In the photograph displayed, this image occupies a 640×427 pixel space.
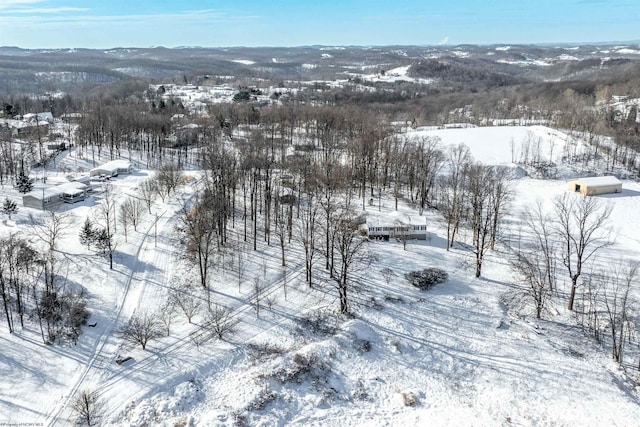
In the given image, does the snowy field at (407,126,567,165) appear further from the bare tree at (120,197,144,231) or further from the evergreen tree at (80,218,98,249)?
the evergreen tree at (80,218,98,249)

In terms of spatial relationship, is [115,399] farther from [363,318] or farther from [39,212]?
[39,212]

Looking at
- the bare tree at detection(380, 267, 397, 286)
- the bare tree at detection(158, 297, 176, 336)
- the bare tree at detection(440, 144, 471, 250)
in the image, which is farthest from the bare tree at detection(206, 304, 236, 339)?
the bare tree at detection(440, 144, 471, 250)

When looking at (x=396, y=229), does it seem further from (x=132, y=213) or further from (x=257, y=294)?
(x=132, y=213)

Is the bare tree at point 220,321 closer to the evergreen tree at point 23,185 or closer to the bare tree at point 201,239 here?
the bare tree at point 201,239

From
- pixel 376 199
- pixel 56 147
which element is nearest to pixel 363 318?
pixel 376 199

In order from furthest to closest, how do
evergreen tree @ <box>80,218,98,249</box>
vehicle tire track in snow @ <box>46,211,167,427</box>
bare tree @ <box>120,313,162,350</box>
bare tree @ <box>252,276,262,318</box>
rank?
evergreen tree @ <box>80,218,98,249</box> → bare tree @ <box>252,276,262,318</box> → bare tree @ <box>120,313,162,350</box> → vehicle tire track in snow @ <box>46,211,167,427</box>

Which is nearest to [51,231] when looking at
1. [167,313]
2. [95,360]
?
[167,313]
